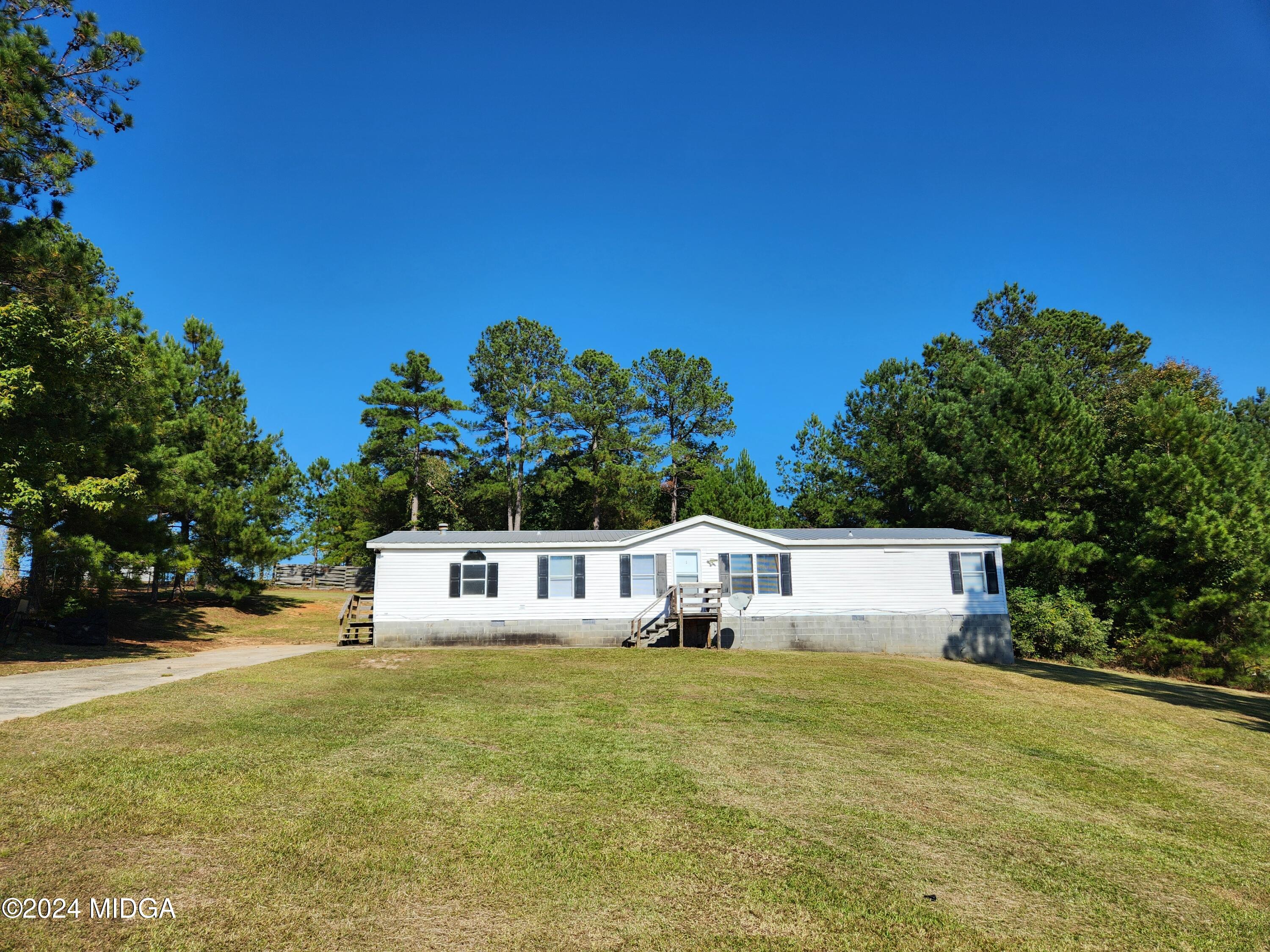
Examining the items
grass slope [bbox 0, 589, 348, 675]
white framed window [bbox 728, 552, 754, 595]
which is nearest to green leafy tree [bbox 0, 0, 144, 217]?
grass slope [bbox 0, 589, 348, 675]

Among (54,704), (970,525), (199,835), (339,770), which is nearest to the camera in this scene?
(199,835)

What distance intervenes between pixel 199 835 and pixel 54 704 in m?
6.22

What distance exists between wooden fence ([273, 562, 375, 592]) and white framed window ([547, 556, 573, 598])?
28.9 m

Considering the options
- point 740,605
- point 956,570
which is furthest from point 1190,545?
point 740,605

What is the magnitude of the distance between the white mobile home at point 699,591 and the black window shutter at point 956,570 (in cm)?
3

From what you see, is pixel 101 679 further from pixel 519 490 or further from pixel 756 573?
pixel 519 490

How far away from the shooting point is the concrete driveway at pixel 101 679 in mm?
9188

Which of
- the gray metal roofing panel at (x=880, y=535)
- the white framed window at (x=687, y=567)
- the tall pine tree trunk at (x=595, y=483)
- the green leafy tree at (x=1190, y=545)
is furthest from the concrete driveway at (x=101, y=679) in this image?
the green leafy tree at (x=1190, y=545)

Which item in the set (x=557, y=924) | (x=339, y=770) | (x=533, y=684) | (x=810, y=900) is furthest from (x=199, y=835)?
(x=533, y=684)

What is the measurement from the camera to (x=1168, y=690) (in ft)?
52.3

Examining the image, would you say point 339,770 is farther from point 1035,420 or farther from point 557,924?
point 1035,420

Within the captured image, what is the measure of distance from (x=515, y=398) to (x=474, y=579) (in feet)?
65.2

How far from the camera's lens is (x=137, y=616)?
23562 millimetres

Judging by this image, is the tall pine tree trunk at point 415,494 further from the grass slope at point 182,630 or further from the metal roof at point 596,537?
the metal roof at point 596,537
